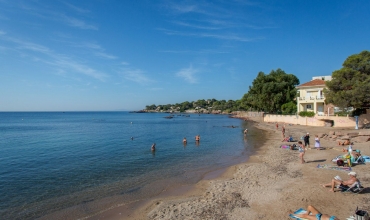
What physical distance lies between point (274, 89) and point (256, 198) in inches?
2339

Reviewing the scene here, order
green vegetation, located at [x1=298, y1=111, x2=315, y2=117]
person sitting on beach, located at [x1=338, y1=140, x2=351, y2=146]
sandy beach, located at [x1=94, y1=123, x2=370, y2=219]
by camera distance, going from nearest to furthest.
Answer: sandy beach, located at [x1=94, y1=123, x2=370, y2=219] < person sitting on beach, located at [x1=338, y1=140, x2=351, y2=146] < green vegetation, located at [x1=298, y1=111, x2=315, y2=117]

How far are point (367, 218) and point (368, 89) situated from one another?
2867cm

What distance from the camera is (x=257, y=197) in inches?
419

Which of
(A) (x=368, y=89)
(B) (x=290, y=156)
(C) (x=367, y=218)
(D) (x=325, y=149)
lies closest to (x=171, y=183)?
(C) (x=367, y=218)

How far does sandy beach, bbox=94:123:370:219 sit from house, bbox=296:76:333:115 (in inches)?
1416

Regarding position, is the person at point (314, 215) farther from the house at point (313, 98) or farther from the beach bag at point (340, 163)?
the house at point (313, 98)

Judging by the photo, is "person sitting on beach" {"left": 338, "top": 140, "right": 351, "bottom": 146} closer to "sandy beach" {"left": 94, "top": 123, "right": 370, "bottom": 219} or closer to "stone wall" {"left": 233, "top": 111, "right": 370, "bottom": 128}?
"sandy beach" {"left": 94, "top": 123, "right": 370, "bottom": 219}

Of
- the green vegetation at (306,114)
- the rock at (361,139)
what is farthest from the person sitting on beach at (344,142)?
the green vegetation at (306,114)

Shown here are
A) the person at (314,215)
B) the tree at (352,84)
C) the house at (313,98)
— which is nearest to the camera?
the person at (314,215)

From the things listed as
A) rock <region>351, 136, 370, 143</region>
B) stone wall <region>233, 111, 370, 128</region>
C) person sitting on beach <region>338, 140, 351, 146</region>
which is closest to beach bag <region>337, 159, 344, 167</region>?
person sitting on beach <region>338, 140, 351, 146</region>

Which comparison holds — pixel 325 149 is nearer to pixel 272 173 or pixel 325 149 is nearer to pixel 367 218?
pixel 272 173

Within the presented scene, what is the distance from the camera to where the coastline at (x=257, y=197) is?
9.17 m

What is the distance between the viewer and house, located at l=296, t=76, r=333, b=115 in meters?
46.4

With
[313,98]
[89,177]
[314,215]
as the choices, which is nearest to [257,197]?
[314,215]
